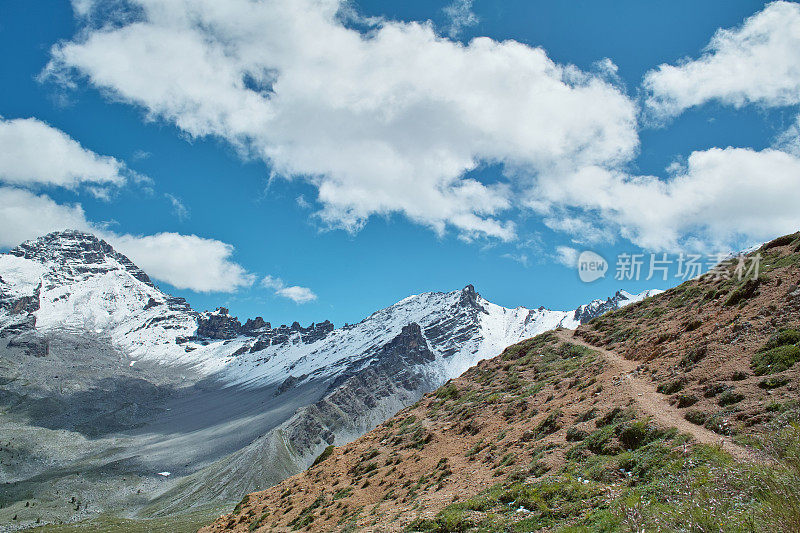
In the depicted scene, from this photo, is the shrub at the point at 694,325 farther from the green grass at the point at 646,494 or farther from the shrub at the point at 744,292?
the green grass at the point at 646,494

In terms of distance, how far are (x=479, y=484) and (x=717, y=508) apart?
1245 centimetres

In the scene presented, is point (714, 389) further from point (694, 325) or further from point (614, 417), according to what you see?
point (694, 325)

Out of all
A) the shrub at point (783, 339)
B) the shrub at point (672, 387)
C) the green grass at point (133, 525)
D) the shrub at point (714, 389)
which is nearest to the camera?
the shrub at point (714, 389)

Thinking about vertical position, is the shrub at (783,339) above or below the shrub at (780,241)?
below

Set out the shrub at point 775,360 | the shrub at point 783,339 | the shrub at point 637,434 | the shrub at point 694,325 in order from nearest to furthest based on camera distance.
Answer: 1. the shrub at point 637,434
2. the shrub at point 775,360
3. the shrub at point 783,339
4. the shrub at point 694,325

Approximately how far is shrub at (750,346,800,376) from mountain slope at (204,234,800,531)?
0.23 ft

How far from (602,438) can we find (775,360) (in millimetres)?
7710

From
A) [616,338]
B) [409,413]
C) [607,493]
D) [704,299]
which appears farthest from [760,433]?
[409,413]

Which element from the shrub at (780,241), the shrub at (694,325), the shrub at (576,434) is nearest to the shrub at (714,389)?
the shrub at (576,434)

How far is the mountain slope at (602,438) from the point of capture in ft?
45.6

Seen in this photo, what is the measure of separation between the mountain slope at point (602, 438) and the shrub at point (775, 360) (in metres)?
0.07

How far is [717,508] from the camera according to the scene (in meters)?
9.38

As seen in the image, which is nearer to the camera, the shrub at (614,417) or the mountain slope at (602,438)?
the mountain slope at (602,438)

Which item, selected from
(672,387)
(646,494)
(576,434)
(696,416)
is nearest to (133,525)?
(576,434)
